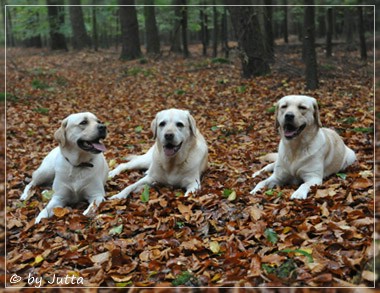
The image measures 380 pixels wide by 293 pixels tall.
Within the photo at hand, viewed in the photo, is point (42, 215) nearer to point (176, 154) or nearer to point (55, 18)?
point (176, 154)

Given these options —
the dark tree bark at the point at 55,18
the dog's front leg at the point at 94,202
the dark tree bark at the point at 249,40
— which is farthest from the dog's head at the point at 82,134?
the dark tree bark at the point at 55,18

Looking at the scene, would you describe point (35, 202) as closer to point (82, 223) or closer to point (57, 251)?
point (82, 223)

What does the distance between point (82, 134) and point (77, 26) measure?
71.0ft

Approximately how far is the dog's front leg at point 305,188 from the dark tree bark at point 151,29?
17.2 meters

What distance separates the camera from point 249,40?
1249 centimetres

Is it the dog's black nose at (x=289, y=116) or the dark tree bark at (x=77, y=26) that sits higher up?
the dark tree bark at (x=77, y=26)

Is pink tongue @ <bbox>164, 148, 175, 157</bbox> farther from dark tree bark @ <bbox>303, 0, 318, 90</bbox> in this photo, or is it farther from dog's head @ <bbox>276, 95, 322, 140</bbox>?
dark tree bark @ <bbox>303, 0, 318, 90</bbox>

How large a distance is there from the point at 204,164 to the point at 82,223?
6.68 feet

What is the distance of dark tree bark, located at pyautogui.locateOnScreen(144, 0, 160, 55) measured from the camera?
813 inches

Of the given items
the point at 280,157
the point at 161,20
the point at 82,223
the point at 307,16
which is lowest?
the point at 82,223

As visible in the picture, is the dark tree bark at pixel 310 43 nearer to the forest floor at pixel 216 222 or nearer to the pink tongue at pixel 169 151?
the forest floor at pixel 216 222

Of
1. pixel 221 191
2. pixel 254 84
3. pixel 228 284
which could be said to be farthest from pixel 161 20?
pixel 228 284

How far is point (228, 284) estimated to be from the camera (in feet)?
9.37

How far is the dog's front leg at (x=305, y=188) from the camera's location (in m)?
4.67
